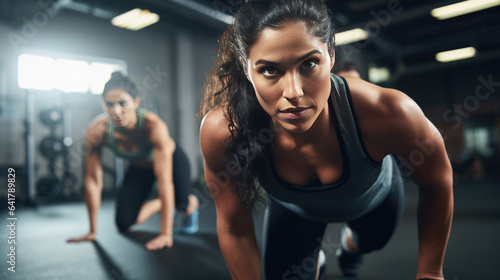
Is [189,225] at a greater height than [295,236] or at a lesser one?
lesser

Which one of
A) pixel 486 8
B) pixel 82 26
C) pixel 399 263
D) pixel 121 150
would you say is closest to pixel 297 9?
Answer: pixel 399 263

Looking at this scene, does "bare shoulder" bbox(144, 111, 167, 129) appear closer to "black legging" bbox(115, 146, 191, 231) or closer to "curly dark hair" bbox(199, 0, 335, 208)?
"black legging" bbox(115, 146, 191, 231)

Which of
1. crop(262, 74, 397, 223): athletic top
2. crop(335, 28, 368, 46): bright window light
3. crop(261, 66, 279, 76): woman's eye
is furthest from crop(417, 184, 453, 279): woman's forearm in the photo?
crop(335, 28, 368, 46): bright window light

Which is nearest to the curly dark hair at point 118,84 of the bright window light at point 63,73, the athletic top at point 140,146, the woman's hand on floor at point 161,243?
the athletic top at point 140,146

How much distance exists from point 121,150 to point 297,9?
1.78 m

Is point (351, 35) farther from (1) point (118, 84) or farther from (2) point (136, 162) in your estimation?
(1) point (118, 84)

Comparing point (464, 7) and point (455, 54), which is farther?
point (455, 54)

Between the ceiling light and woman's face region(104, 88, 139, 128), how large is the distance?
3414 millimetres

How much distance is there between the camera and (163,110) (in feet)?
20.3

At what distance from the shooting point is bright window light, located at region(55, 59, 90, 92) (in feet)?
16.4

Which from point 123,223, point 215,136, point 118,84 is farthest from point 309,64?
point 123,223

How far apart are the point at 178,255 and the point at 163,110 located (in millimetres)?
4698

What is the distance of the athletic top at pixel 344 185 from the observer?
2.53ft

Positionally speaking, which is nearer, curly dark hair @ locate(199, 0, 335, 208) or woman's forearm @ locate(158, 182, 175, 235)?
curly dark hair @ locate(199, 0, 335, 208)
